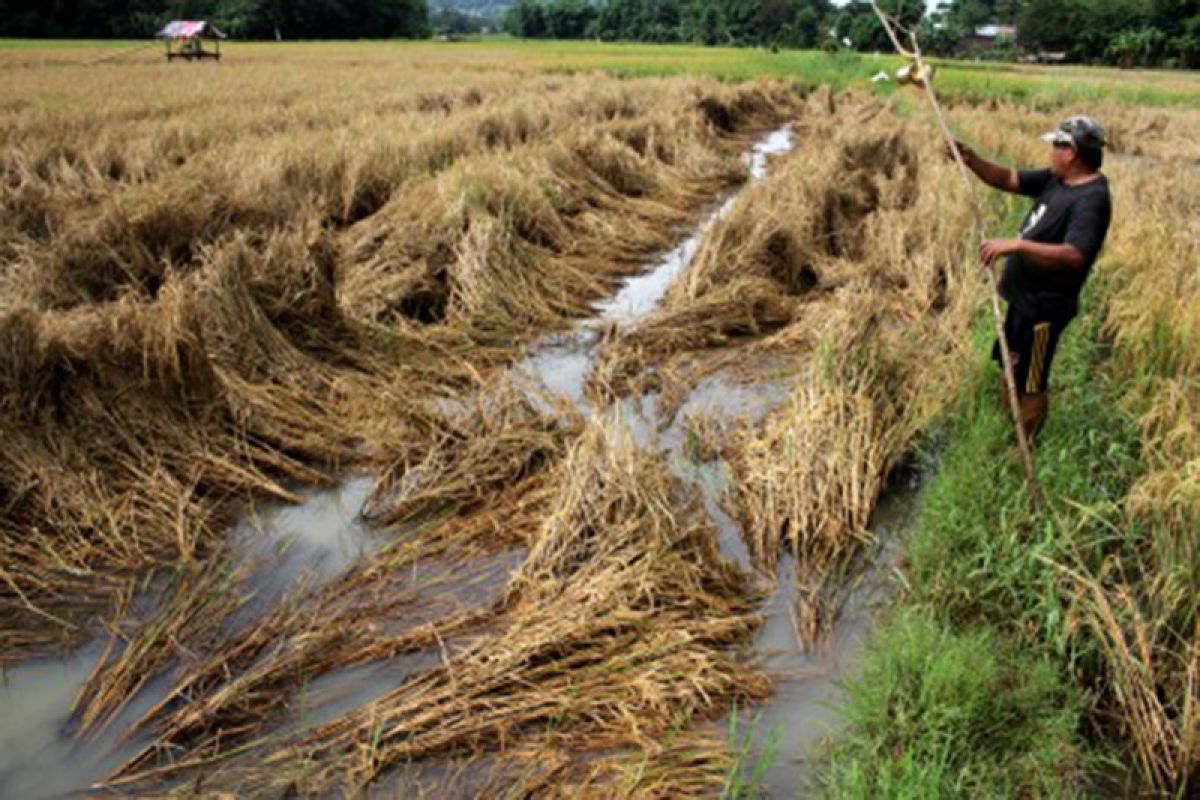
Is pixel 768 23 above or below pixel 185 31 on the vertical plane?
above

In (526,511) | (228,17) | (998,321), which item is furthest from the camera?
(228,17)

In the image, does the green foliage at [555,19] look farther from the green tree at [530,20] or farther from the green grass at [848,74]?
the green grass at [848,74]

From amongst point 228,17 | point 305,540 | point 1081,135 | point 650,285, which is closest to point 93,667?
point 305,540

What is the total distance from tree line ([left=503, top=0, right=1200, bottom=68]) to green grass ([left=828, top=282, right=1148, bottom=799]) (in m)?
24.9

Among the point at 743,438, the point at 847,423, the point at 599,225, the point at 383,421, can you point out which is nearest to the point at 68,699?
the point at 383,421

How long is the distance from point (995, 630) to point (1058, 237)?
5.37 feet

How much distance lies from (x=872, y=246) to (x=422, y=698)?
641 cm

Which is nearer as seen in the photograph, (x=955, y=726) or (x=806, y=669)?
(x=955, y=726)

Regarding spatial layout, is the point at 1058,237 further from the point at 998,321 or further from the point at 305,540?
the point at 305,540

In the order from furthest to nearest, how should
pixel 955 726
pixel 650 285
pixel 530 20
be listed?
pixel 530 20 < pixel 650 285 < pixel 955 726

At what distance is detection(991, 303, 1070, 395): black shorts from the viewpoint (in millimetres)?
3594

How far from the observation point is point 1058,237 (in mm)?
3469

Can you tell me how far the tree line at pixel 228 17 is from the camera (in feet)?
149

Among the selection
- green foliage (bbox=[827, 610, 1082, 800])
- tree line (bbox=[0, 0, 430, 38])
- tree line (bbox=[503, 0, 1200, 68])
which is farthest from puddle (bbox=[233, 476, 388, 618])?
tree line (bbox=[0, 0, 430, 38])
